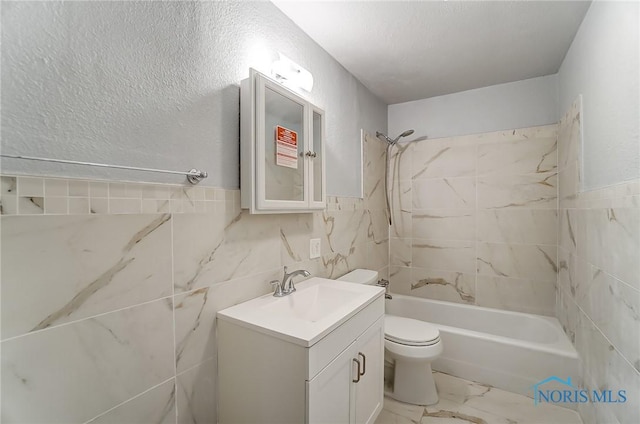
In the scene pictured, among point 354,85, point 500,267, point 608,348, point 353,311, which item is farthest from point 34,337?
point 500,267

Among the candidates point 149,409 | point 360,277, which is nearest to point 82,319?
point 149,409

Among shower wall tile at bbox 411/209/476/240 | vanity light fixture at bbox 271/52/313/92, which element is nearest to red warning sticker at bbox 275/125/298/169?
vanity light fixture at bbox 271/52/313/92

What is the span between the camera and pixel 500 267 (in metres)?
2.46

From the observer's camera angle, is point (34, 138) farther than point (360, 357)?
No

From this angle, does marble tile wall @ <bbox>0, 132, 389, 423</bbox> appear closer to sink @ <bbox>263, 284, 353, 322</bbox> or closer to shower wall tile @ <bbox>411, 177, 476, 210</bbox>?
sink @ <bbox>263, 284, 353, 322</bbox>

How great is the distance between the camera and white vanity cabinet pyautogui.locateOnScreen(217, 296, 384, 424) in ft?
3.20

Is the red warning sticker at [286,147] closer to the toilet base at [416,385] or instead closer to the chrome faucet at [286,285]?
the chrome faucet at [286,285]

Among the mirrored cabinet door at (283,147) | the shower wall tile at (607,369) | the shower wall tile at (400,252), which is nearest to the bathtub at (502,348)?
the shower wall tile at (607,369)

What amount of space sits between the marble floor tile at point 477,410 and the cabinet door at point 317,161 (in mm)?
1388

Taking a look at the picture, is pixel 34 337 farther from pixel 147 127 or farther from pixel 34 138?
pixel 147 127

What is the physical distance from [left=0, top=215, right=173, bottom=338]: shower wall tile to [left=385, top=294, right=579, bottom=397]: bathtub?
6.81ft

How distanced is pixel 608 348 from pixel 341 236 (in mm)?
1467

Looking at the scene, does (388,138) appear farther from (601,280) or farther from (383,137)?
(601,280)

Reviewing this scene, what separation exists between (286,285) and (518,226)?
2.07 meters
